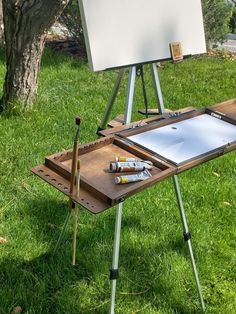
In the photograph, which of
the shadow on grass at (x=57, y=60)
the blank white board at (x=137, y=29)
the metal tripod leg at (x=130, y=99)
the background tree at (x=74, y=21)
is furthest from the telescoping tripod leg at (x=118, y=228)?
the background tree at (x=74, y=21)

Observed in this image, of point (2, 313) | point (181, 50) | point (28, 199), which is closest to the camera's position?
point (2, 313)

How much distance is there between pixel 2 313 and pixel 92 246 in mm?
766

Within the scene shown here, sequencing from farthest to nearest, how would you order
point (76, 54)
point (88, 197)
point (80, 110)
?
point (76, 54) → point (80, 110) → point (88, 197)

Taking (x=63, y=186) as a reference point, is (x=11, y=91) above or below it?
above

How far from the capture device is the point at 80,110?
17.0ft

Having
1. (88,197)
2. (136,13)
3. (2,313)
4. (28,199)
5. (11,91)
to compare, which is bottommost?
(2,313)

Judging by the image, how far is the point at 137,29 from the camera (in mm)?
2865

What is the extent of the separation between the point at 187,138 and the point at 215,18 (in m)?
6.00

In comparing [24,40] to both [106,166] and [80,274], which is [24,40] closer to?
[80,274]

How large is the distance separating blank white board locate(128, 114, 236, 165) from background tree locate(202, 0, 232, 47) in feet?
18.4

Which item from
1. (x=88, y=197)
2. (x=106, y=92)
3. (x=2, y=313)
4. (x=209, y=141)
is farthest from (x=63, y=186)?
(x=106, y=92)

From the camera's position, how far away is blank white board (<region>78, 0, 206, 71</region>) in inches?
104

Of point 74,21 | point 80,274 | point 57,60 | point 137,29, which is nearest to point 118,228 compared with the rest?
point 80,274

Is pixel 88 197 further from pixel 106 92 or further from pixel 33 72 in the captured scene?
pixel 106 92
